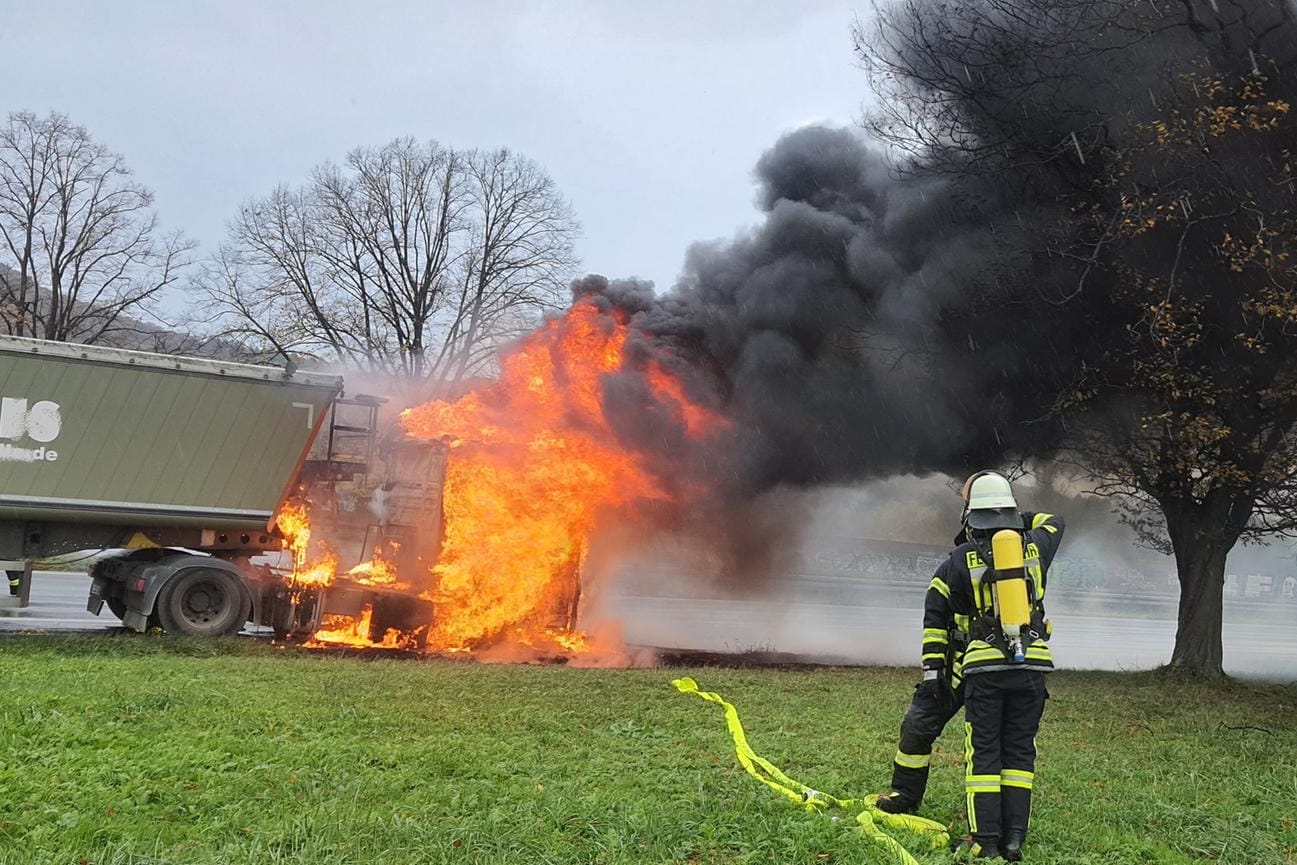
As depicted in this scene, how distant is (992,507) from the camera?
4.81 m

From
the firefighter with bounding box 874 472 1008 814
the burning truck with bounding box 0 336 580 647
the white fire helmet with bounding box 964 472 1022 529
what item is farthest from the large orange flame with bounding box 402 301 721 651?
the white fire helmet with bounding box 964 472 1022 529

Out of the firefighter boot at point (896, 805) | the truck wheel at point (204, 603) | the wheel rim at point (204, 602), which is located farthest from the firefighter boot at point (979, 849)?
the wheel rim at point (204, 602)

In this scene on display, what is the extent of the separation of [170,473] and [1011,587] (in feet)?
33.2

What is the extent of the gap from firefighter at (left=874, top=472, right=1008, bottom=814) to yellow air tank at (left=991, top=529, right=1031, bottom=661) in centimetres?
39

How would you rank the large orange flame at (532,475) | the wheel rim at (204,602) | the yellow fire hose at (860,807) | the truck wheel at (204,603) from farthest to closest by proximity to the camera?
the large orange flame at (532,475), the wheel rim at (204,602), the truck wheel at (204,603), the yellow fire hose at (860,807)

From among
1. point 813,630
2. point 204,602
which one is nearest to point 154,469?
point 204,602

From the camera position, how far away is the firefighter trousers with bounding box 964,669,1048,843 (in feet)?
15.0

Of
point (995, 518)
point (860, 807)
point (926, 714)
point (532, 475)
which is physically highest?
point (532, 475)

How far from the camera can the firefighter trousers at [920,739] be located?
5.09m

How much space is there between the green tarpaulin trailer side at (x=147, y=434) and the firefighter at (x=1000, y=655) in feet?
30.5

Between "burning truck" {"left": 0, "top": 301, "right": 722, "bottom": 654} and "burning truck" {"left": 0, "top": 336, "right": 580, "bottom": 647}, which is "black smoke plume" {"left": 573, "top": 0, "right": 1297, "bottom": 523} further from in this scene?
"burning truck" {"left": 0, "top": 336, "right": 580, "bottom": 647}

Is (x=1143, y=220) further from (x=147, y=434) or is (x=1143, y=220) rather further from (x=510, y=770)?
(x=147, y=434)

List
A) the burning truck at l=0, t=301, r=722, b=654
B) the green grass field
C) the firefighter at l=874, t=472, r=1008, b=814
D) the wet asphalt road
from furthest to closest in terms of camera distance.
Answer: the wet asphalt road < the burning truck at l=0, t=301, r=722, b=654 < the firefighter at l=874, t=472, r=1008, b=814 < the green grass field

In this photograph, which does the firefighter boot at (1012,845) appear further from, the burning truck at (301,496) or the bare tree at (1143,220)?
the burning truck at (301,496)
